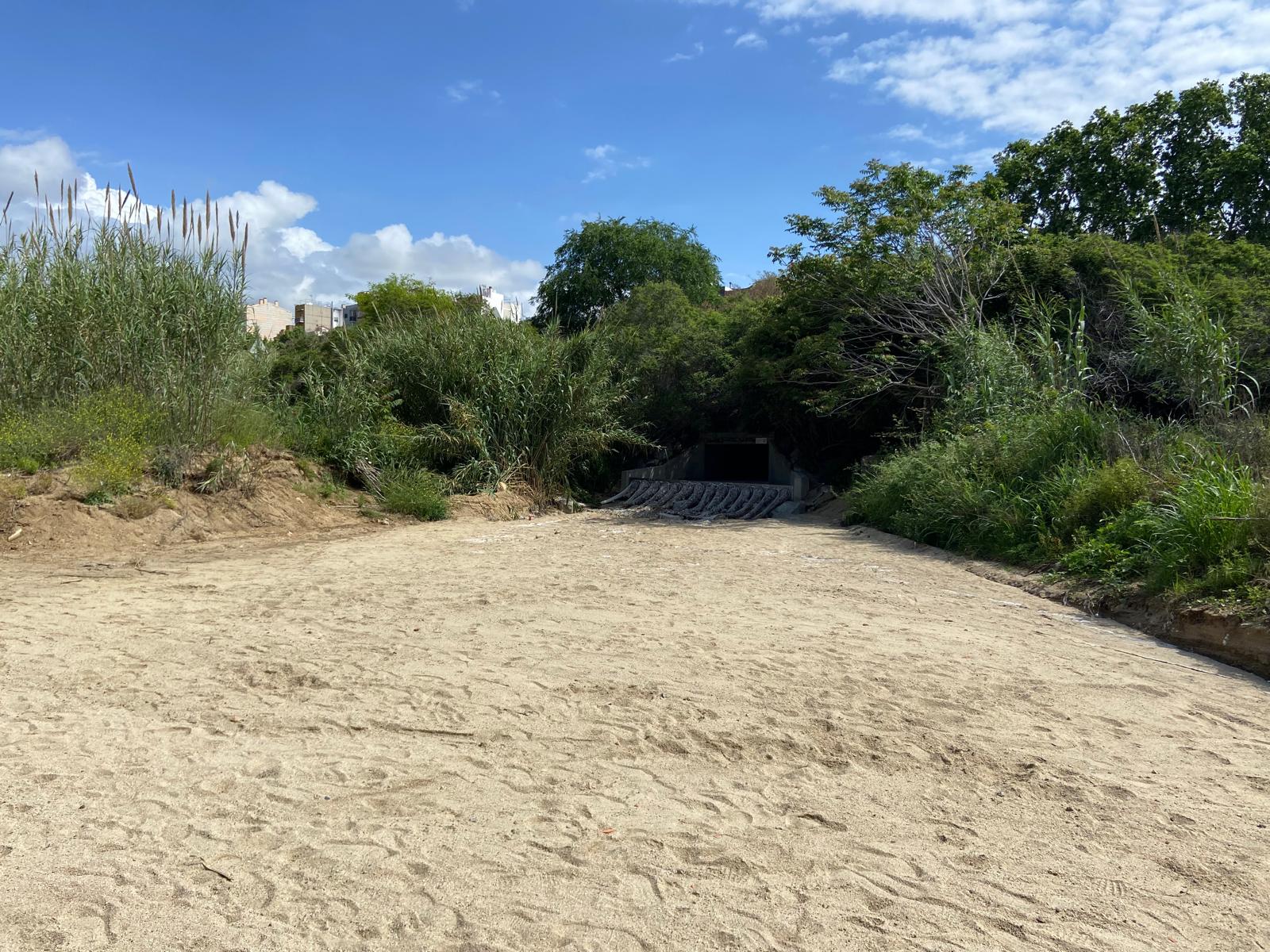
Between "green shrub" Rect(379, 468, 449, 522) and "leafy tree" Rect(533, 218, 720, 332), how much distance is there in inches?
646

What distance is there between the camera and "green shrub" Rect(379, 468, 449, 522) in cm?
1135

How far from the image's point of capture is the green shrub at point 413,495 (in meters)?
11.4

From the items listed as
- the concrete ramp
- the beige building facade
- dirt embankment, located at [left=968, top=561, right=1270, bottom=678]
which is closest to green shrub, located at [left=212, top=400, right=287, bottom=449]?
the concrete ramp

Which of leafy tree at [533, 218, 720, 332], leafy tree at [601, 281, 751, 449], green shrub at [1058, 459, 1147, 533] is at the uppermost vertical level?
leafy tree at [533, 218, 720, 332]

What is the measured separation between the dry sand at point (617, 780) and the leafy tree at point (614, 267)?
23382 millimetres

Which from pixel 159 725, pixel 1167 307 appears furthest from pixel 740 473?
pixel 159 725

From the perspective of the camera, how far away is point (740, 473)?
62.7 feet

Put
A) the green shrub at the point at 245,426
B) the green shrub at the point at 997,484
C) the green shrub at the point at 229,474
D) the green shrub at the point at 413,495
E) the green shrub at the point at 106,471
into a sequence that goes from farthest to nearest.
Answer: the green shrub at the point at 413,495 < the green shrub at the point at 245,426 < the green shrub at the point at 229,474 < the green shrub at the point at 106,471 < the green shrub at the point at 997,484

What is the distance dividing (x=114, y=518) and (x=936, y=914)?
8.65 metres

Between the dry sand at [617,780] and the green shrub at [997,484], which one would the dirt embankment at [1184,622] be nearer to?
the dry sand at [617,780]

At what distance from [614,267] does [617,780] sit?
27023 mm

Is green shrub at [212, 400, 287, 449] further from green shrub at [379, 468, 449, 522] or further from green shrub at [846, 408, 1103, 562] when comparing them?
green shrub at [846, 408, 1103, 562]

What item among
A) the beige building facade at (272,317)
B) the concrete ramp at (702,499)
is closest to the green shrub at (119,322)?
the concrete ramp at (702,499)

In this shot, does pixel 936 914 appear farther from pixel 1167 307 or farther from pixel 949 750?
pixel 1167 307
